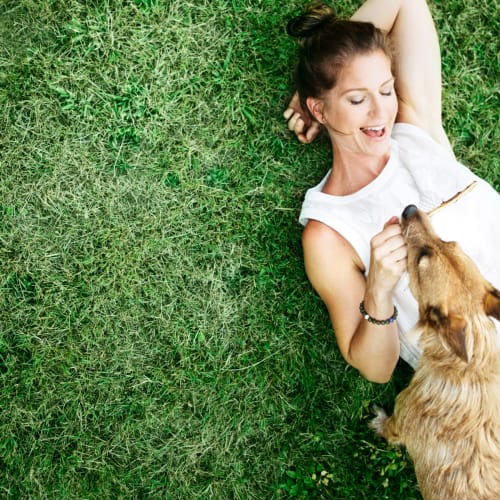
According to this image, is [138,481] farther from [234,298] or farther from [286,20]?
[286,20]

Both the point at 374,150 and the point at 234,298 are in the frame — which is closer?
the point at 374,150

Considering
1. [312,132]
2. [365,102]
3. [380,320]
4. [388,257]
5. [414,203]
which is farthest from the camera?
[312,132]

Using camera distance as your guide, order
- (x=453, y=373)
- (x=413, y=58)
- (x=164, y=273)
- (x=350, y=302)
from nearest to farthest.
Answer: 1. (x=453, y=373)
2. (x=350, y=302)
3. (x=413, y=58)
4. (x=164, y=273)

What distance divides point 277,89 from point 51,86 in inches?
71.0

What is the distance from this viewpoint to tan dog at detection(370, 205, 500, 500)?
2869 mm

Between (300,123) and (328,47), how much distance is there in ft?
2.50

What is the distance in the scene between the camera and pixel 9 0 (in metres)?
4.22

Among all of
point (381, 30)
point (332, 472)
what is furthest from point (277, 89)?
point (332, 472)

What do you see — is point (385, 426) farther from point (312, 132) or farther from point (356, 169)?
point (312, 132)

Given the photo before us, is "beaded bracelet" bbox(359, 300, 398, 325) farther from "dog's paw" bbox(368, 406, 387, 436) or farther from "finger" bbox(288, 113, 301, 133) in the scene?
"finger" bbox(288, 113, 301, 133)

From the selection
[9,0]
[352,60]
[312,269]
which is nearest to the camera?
[352,60]

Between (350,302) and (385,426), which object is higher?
(350,302)

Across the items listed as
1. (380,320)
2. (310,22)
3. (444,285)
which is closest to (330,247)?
(380,320)

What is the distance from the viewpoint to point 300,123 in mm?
4242
